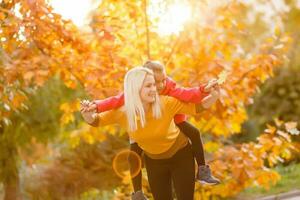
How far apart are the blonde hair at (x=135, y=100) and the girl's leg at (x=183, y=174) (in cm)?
37

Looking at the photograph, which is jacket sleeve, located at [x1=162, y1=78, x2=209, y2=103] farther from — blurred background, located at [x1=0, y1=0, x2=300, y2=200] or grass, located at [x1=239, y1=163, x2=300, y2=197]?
grass, located at [x1=239, y1=163, x2=300, y2=197]

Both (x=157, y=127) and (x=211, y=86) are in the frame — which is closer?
(x=211, y=86)

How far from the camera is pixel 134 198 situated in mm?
4527

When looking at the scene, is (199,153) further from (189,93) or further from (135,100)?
(135,100)

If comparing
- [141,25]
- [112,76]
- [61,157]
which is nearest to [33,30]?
[112,76]

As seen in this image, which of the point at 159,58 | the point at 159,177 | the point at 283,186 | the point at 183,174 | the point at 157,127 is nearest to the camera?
the point at 157,127

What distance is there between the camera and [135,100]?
163 inches

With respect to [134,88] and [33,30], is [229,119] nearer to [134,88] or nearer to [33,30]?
[33,30]

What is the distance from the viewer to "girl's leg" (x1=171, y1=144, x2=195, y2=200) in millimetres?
4383

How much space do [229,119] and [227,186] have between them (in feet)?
3.14

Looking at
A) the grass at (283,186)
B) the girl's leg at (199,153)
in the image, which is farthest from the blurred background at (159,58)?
the girl's leg at (199,153)

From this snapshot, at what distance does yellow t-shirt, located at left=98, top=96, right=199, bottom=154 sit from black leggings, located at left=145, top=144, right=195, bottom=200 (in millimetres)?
113

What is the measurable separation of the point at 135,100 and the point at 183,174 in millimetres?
635

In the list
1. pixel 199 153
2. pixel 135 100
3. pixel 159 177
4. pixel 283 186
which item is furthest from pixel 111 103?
pixel 283 186
